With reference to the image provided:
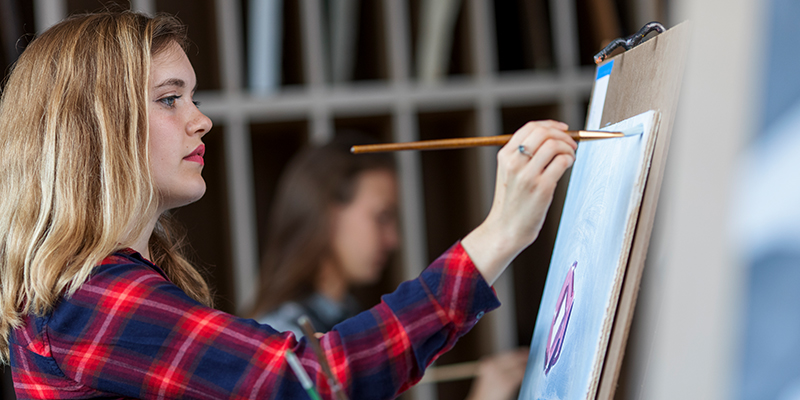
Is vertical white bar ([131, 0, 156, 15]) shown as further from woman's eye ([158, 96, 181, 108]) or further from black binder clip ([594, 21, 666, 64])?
black binder clip ([594, 21, 666, 64])

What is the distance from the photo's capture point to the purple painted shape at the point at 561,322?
2.29ft

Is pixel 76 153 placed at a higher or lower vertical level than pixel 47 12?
lower

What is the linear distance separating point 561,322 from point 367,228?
1.04 meters

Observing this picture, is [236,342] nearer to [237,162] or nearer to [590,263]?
[590,263]

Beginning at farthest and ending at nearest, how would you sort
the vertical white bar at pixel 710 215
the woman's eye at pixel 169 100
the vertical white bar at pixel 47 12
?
the vertical white bar at pixel 47 12 → the woman's eye at pixel 169 100 → the vertical white bar at pixel 710 215

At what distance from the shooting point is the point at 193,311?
2.06 feet

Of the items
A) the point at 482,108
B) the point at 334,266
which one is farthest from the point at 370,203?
the point at 482,108

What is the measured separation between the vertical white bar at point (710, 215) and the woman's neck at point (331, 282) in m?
1.37

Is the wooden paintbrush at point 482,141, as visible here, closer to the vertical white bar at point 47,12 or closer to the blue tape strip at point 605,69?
the blue tape strip at point 605,69

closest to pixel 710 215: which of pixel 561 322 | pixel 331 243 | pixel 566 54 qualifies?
pixel 561 322

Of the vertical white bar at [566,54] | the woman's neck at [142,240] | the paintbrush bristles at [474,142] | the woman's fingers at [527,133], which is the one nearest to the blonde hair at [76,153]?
the woman's neck at [142,240]

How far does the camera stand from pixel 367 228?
5.65ft

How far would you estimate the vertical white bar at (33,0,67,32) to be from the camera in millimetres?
1611

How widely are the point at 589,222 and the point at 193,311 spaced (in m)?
0.39
